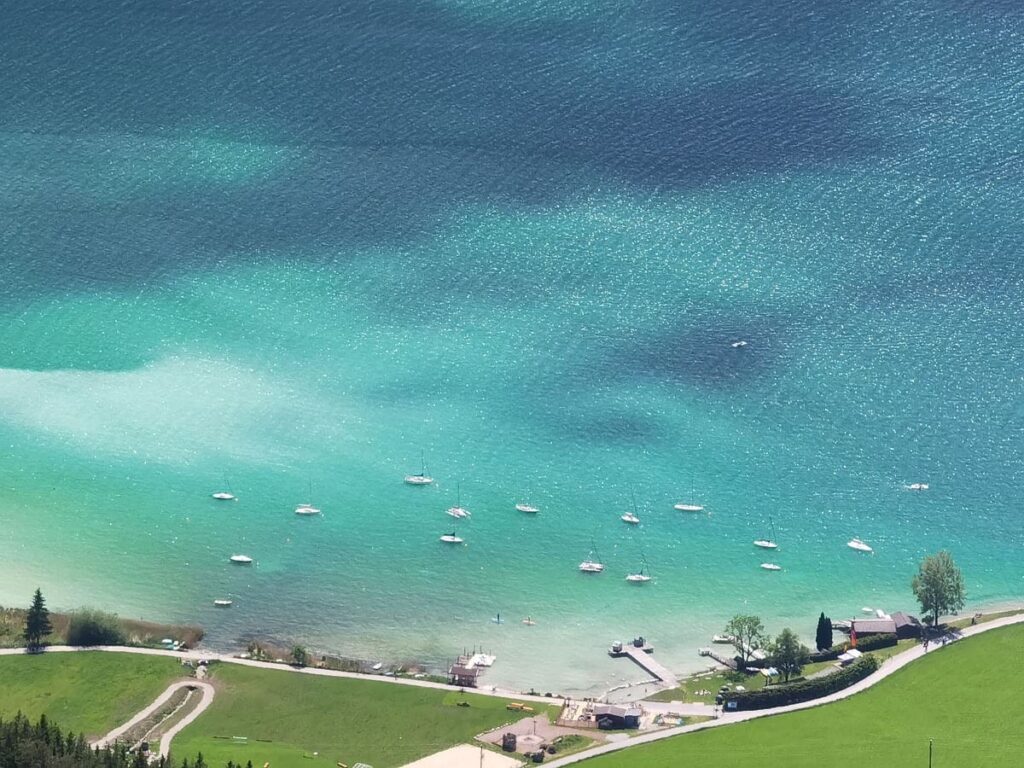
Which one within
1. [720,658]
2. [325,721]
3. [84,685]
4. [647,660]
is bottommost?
[325,721]

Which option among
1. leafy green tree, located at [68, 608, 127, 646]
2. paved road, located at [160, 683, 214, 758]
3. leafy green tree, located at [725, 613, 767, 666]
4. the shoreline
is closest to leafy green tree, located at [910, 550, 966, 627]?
the shoreline

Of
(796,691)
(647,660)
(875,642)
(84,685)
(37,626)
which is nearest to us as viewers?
(796,691)

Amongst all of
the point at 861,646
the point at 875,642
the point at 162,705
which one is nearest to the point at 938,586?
the point at 875,642

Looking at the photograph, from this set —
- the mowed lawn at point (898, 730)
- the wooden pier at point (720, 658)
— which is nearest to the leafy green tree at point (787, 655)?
the wooden pier at point (720, 658)

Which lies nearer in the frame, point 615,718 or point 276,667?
point 615,718

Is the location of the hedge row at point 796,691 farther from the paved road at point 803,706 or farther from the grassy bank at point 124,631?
the grassy bank at point 124,631

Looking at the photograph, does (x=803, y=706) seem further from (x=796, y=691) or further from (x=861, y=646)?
(x=861, y=646)
